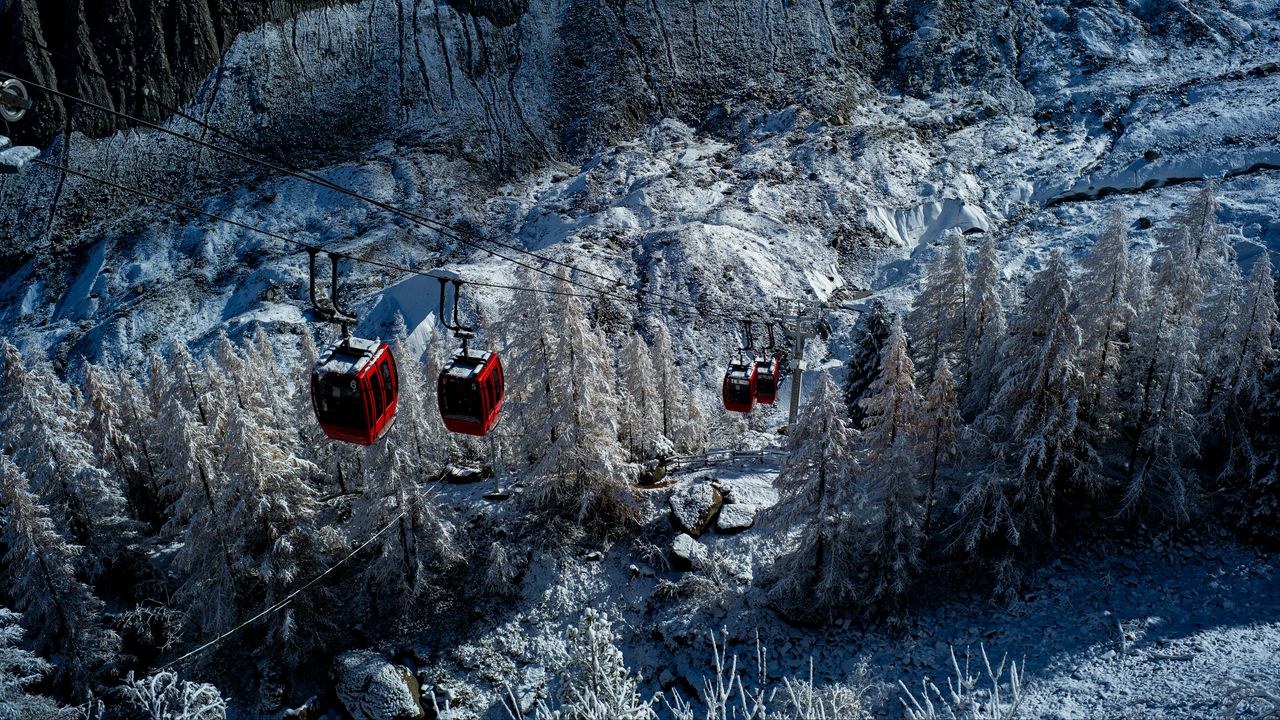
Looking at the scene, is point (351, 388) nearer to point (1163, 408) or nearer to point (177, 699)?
point (177, 699)

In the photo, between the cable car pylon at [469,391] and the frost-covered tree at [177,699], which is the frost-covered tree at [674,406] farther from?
the frost-covered tree at [177,699]

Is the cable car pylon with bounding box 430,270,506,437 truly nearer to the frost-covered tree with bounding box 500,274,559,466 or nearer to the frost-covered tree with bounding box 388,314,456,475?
the frost-covered tree with bounding box 500,274,559,466

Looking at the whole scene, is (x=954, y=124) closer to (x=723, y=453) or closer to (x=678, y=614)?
(x=723, y=453)

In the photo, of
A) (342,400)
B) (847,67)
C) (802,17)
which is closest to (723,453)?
(342,400)

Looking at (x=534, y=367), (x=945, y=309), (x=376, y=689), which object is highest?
(x=534, y=367)

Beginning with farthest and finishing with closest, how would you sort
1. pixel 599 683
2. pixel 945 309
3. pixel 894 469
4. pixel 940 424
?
pixel 945 309, pixel 940 424, pixel 894 469, pixel 599 683

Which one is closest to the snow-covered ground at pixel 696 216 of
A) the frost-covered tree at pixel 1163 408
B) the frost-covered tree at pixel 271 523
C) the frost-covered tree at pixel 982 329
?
the frost-covered tree at pixel 1163 408

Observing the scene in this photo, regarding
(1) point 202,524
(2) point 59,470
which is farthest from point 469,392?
(2) point 59,470

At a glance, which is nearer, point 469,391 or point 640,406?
point 469,391
